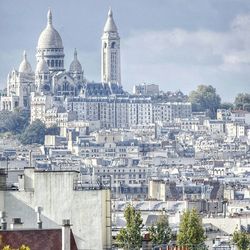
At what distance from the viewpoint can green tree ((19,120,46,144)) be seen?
576 ft

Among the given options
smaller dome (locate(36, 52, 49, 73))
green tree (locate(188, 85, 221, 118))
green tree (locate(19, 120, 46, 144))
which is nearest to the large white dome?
smaller dome (locate(36, 52, 49, 73))

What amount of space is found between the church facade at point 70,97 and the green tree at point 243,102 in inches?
167

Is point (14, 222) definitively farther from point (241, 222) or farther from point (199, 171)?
point (199, 171)

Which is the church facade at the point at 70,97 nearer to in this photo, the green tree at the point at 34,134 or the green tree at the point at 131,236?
the green tree at the point at 34,134

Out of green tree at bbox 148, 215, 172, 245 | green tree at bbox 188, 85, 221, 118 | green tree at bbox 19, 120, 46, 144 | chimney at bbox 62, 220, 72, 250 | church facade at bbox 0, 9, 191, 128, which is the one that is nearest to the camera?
chimney at bbox 62, 220, 72, 250

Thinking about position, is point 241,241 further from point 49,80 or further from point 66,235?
point 49,80

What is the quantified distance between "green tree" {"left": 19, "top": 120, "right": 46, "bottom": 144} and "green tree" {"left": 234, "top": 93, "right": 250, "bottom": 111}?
20.6 m

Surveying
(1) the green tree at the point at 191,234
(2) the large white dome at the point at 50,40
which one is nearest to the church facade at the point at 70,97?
(2) the large white dome at the point at 50,40

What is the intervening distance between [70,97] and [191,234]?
15494cm

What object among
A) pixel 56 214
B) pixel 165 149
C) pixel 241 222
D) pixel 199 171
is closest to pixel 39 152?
pixel 165 149

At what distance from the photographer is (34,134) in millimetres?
176750

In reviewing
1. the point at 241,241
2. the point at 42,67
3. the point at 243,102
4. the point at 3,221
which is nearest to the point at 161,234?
the point at 241,241

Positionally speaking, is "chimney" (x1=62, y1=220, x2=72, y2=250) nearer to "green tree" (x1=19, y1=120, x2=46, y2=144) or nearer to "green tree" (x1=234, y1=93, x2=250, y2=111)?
"green tree" (x1=19, y1=120, x2=46, y2=144)

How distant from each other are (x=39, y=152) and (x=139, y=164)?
13352 millimetres
